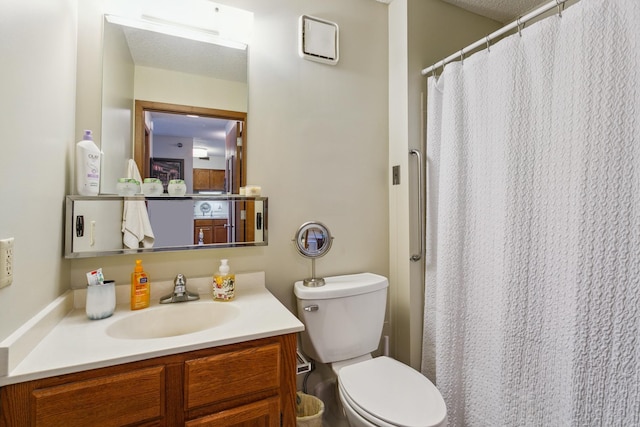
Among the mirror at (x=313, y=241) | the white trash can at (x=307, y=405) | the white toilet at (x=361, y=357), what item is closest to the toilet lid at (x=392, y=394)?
the white toilet at (x=361, y=357)

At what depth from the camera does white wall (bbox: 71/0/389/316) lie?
4.67ft

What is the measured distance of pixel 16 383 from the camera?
0.69 m

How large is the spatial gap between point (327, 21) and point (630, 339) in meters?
1.79

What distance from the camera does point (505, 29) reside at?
48.9 inches

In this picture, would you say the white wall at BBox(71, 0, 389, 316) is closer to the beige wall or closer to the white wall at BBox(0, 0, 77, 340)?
the beige wall

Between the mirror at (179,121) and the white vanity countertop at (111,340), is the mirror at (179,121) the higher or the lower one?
the higher one

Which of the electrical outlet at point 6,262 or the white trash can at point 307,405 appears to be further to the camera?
the white trash can at point 307,405

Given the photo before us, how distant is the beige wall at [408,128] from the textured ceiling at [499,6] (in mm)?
70

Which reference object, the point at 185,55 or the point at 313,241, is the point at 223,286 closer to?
the point at 313,241

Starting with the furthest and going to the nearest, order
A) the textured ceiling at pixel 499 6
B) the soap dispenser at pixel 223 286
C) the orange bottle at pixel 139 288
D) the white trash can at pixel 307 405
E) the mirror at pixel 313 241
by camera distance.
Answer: the textured ceiling at pixel 499 6, the mirror at pixel 313 241, the white trash can at pixel 307 405, the soap dispenser at pixel 223 286, the orange bottle at pixel 139 288

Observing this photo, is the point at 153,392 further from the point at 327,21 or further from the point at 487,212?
the point at 327,21

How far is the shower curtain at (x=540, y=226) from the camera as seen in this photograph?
90 cm

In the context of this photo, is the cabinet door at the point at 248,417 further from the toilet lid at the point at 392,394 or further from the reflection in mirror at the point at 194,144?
the reflection in mirror at the point at 194,144

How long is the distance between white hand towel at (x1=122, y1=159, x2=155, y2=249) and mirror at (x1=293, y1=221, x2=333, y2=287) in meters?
0.65
